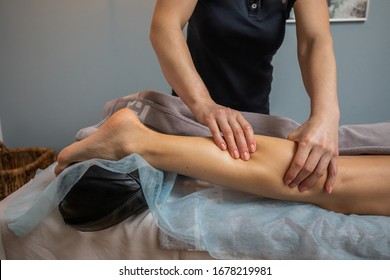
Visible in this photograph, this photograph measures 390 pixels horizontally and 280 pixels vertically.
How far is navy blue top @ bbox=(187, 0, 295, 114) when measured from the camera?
93 centimetres

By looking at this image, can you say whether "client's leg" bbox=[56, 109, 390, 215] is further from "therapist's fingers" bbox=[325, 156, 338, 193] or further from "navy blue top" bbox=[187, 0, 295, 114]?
"navy blue top" bbox=[187, 0, 295, 114]

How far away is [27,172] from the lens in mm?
1538

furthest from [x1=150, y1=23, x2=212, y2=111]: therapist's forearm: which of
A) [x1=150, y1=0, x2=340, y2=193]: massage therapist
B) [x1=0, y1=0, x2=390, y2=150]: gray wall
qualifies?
[x1=0, y1=0, x2=390, y2=150]: gray wall

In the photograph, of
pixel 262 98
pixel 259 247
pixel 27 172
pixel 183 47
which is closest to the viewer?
pixel 259 247

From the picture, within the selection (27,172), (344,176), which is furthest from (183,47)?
(27,172)

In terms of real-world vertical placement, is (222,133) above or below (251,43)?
below

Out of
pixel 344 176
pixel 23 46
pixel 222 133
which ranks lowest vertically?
pixel 344 176

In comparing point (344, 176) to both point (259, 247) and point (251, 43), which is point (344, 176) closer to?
point (259, 247)

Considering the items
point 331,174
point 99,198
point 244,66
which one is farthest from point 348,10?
point 99,198

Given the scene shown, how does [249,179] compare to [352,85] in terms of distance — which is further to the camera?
[352,85]

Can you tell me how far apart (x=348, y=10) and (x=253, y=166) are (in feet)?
4.49

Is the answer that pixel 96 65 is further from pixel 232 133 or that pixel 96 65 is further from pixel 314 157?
pixel 314 157

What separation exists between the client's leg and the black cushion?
0.09 m
